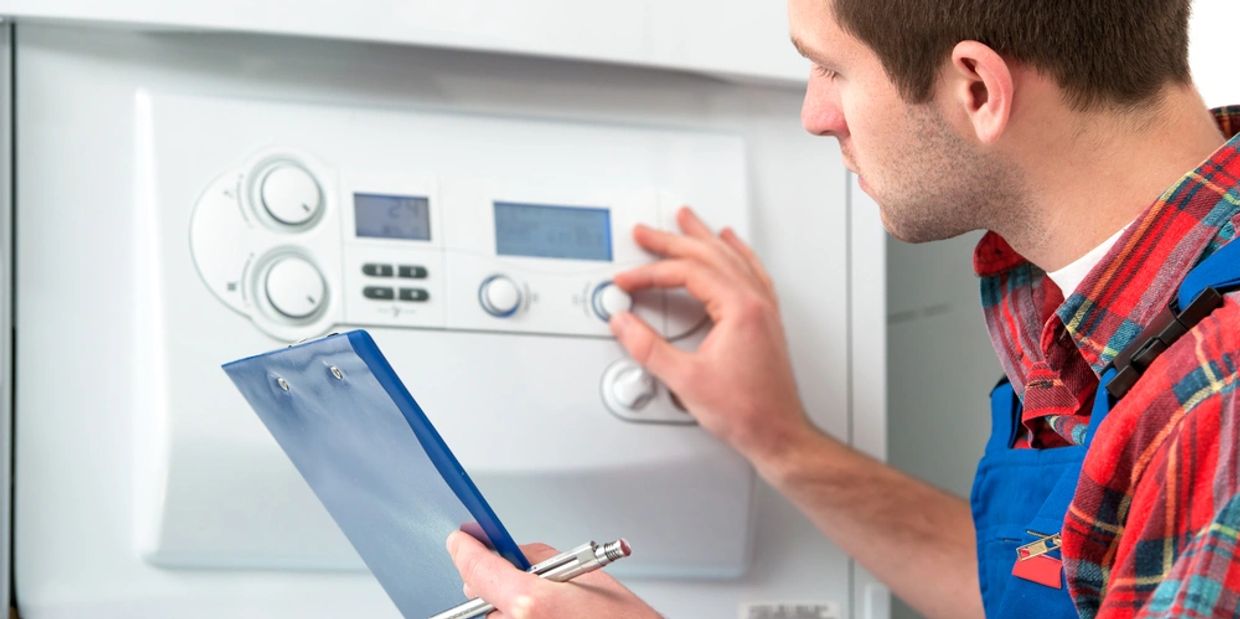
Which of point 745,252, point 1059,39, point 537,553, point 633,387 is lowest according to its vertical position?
point 537,553

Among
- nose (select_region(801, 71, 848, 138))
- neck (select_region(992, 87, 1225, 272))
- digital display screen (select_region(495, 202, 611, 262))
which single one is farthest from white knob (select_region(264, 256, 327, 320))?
neck (select_region(992, 87, 1225, 272))

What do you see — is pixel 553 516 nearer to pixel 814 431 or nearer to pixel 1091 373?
pixel 814 431

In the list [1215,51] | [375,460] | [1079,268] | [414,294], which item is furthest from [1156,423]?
[1215,51]

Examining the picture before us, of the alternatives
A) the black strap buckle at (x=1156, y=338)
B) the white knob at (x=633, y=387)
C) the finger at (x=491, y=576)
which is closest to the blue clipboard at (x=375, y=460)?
the finger at (x=491, y=576)

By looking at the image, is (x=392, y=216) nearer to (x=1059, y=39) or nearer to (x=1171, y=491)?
(x=1059, y=39)

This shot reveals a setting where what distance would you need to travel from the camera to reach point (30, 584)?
1.00 meters

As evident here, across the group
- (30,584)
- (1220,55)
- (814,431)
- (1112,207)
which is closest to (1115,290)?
(1112,207)

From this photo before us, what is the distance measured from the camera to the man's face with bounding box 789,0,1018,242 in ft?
3.14

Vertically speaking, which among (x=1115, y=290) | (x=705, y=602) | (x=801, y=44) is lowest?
(x=705, y=602)

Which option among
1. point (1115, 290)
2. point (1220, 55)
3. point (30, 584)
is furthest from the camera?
point (1220, 55)

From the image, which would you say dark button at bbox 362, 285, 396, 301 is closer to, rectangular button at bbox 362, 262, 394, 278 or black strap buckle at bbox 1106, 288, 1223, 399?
rectangular button at bbox 362, 262, 394, 278

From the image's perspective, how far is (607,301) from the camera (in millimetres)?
1140

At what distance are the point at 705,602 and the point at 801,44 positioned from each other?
479 mm

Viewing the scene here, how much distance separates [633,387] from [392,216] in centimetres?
24
